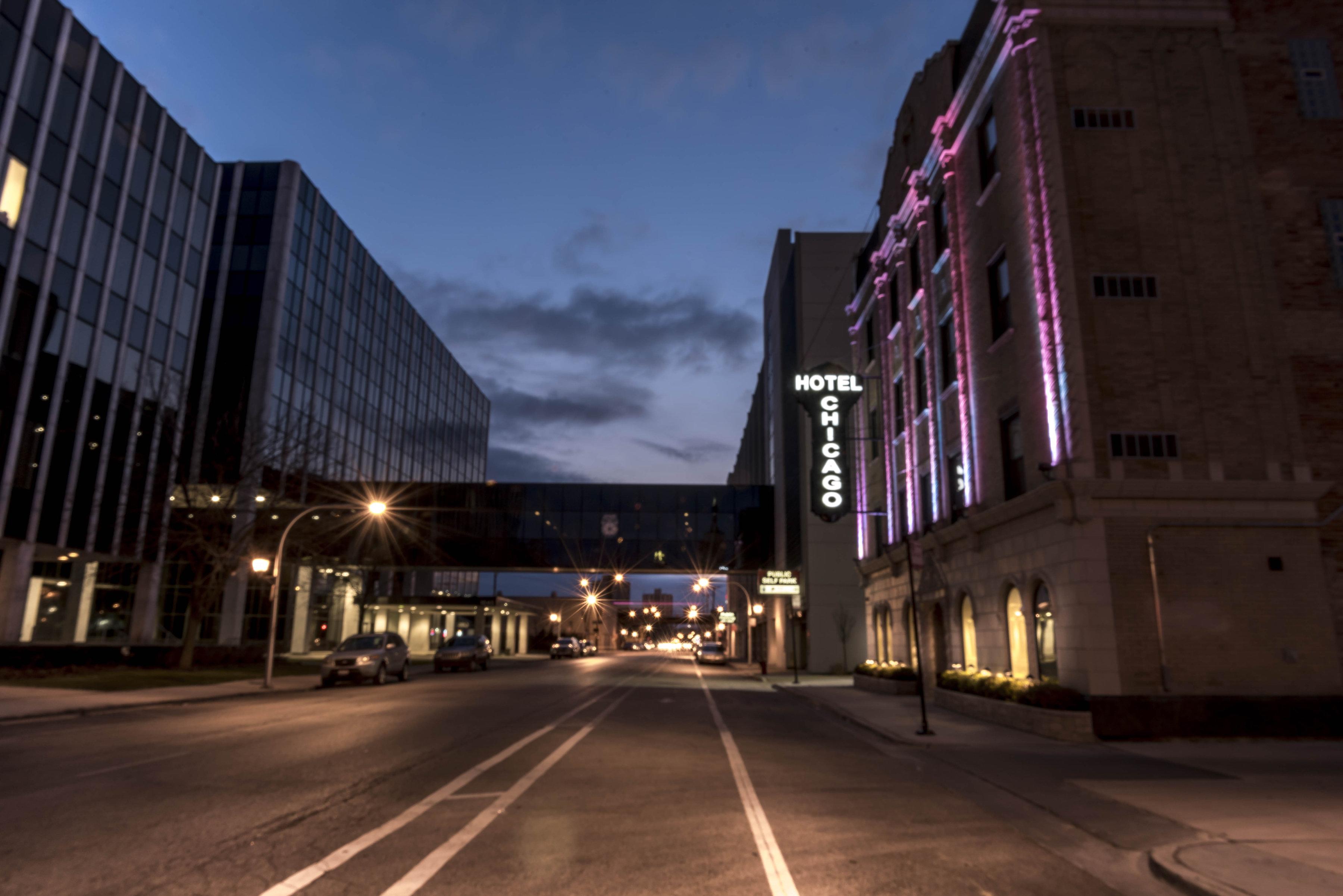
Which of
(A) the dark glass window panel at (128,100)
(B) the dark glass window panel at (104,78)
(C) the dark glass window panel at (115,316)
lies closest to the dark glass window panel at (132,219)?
(C) the dark glass window panel at (115,316)

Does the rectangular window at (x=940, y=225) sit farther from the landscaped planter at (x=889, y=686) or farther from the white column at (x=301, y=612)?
the white column at (x=301, y=612)

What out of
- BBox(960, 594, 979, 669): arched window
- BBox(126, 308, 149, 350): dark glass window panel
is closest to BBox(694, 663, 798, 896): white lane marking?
BBox(960, 594, 979, 669): arched window

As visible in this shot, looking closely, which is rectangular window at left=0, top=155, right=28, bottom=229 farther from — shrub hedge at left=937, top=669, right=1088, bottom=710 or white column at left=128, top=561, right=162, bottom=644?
shrub hedge at left=937, top=669, right=1088, bottom=710

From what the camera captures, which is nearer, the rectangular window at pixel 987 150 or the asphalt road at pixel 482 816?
the asphalt road at pixel 482 816

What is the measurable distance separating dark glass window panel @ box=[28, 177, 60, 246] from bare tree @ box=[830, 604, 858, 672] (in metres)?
38.1

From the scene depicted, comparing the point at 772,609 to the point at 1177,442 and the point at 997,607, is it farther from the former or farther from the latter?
the point at 1177,442

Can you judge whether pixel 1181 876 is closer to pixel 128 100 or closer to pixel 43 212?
pixel 43 212

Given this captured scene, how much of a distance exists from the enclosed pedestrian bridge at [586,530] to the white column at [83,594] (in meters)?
18.9

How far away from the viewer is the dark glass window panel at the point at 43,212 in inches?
1352

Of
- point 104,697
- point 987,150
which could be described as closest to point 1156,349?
point 987,150

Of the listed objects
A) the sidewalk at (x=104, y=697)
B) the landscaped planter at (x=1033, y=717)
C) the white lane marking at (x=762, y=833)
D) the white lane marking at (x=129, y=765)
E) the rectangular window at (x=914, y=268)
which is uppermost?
the rectangular window at (x=914, y=268)

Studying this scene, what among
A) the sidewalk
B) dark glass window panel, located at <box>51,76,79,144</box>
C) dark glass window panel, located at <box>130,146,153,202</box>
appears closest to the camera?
the sidewalk

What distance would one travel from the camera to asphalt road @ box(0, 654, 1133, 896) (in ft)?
21.0

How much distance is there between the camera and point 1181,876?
6.63 m
